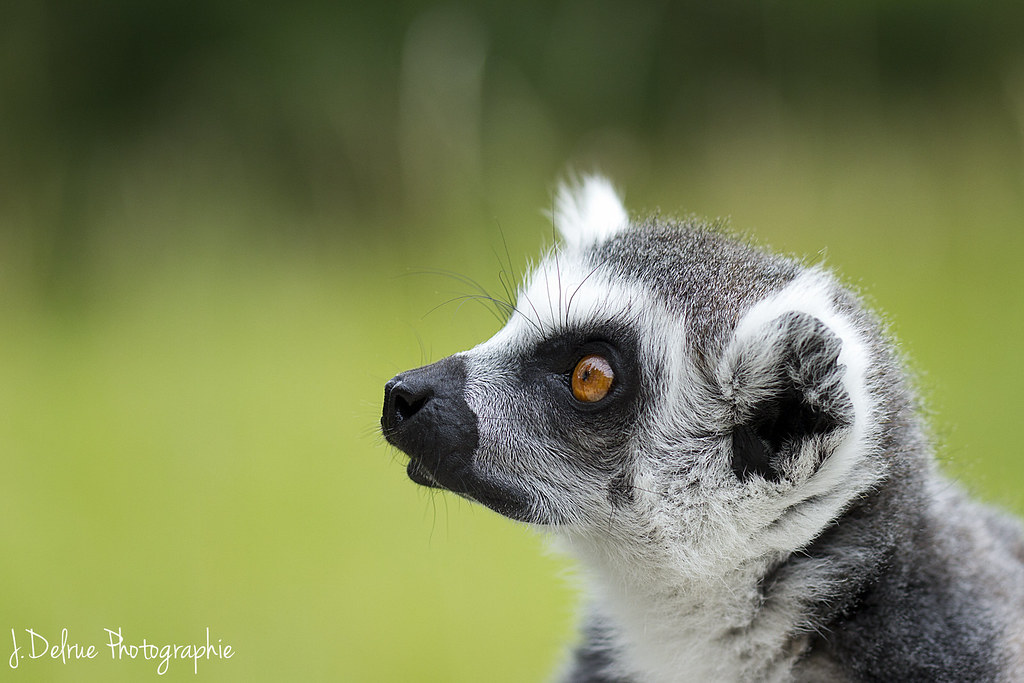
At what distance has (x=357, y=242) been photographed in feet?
20.0

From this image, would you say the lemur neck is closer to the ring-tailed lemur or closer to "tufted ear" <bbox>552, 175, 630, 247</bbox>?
the ring-tailed lemur

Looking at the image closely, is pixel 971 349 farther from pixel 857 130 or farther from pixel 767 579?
pixel 767 579

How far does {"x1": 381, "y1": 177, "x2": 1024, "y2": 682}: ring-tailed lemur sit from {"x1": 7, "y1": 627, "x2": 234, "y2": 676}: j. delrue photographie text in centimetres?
131

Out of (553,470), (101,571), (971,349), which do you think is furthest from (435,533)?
(971,349)

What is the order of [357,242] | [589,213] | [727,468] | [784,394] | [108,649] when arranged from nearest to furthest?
[784,394] < [727,468] < [589,213] < [108,649] < [357,242]

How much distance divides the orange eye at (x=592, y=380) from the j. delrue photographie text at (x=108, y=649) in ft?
5.13

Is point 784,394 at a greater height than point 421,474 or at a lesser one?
lesser

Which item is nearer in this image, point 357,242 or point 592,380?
point 592,380

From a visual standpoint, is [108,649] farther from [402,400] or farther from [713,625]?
[713,625]

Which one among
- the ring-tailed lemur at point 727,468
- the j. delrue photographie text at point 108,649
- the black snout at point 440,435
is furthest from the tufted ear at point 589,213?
the j. delrue photographie text at point 108,649

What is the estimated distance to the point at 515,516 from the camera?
84.1 inches

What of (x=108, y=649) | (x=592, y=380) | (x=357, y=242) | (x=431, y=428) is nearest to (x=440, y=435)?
(x=431, y=428)

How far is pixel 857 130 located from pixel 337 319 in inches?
151

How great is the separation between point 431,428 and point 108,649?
150 cm
